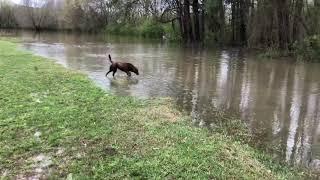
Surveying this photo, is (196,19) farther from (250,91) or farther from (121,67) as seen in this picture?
(250,91)

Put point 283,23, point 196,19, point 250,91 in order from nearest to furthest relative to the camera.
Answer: point 250,91 → point 283,23 → point 196,19

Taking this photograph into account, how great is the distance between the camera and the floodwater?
8344mm

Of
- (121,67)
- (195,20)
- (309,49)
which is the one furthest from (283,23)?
(121,67)

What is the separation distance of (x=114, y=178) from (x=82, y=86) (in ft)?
23.5

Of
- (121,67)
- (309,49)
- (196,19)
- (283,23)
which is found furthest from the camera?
(196,19)

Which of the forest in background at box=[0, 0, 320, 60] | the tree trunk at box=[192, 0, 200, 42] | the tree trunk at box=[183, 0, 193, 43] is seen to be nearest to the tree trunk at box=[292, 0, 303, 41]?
the forest in background at box=[0, 0, 320, 60]

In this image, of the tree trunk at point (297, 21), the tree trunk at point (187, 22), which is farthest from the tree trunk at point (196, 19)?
the tree trunk at point (297, 21)

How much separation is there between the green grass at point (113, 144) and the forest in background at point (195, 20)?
16.5 meters

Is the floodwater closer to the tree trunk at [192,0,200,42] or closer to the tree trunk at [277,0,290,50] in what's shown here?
the tree trunk at [277,0,290,50]

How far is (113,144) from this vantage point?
6988 millimetres

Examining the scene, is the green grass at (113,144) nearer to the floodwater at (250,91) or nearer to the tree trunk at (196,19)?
the floodwater at (250,91)

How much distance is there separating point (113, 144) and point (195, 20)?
32.2m

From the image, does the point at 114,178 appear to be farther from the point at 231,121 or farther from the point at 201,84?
the point at 201,84

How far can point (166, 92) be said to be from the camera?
41.8 ft
